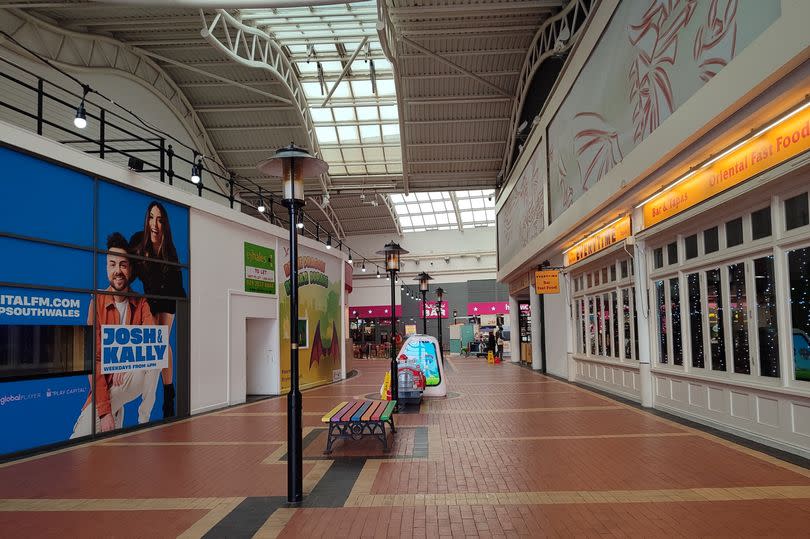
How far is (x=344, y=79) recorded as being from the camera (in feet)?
80.0

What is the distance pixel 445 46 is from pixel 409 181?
8.34 meters

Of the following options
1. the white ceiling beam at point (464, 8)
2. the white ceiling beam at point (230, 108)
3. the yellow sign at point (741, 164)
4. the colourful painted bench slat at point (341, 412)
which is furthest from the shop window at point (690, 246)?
the white ceiling beam at point (230, 108)

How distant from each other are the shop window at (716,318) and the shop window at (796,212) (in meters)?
1.70

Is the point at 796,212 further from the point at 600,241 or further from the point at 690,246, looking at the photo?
the point at 600,241

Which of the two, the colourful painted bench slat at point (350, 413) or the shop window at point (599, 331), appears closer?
the colourful painted bench slat at point (350, 413)

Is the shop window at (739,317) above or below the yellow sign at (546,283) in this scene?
below

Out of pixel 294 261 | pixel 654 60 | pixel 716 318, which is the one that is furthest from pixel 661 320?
pixel 294 261

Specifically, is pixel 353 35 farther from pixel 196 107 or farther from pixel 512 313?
pixel 512 313

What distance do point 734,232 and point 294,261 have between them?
5.71m

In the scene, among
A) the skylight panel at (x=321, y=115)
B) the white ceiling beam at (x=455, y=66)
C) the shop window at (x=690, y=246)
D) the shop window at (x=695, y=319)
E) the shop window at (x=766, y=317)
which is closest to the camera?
the shop window at (x=766, y=317)

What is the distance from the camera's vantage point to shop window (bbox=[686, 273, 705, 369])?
8609 millimetres

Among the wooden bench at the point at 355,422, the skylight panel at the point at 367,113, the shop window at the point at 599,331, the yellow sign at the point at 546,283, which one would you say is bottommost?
the wooden bench at the point at 355,422

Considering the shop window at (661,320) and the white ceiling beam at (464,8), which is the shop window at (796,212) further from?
the white ceiling beam at (464,8)

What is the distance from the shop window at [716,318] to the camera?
26.3 ft
